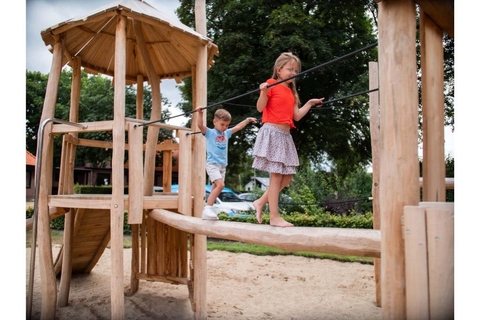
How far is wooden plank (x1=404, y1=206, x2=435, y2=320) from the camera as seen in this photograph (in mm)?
1879

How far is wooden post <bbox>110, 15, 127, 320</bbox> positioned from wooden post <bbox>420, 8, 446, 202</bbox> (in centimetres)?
333

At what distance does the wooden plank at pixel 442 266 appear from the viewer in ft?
6.04

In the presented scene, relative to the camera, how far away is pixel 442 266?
185 cm

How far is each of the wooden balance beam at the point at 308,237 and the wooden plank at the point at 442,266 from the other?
1.90 ft

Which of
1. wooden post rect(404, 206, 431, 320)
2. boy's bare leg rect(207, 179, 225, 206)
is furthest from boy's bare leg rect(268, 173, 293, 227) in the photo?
wooden post rect(404, 206, 431, 320)

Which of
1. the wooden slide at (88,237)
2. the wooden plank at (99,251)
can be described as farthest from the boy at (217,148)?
the wooden plank at (99,251)

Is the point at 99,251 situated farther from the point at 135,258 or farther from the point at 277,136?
the point at 277,136

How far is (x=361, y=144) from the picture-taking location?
16.3 m

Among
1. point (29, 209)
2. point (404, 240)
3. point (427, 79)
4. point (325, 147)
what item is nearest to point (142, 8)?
point (427, 79)

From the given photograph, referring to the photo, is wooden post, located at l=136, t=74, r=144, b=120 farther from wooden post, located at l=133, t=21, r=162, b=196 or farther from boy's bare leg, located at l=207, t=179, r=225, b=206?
boy's bare leg, located at l=207, t=179, r=225, b=206

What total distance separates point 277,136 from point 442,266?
→ 70.6 inches

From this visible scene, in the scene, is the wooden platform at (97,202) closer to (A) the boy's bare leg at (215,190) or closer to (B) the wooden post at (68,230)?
(B) the wooden post at (68,230)

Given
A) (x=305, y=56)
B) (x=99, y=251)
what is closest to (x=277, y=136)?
(x=99, y=251)
